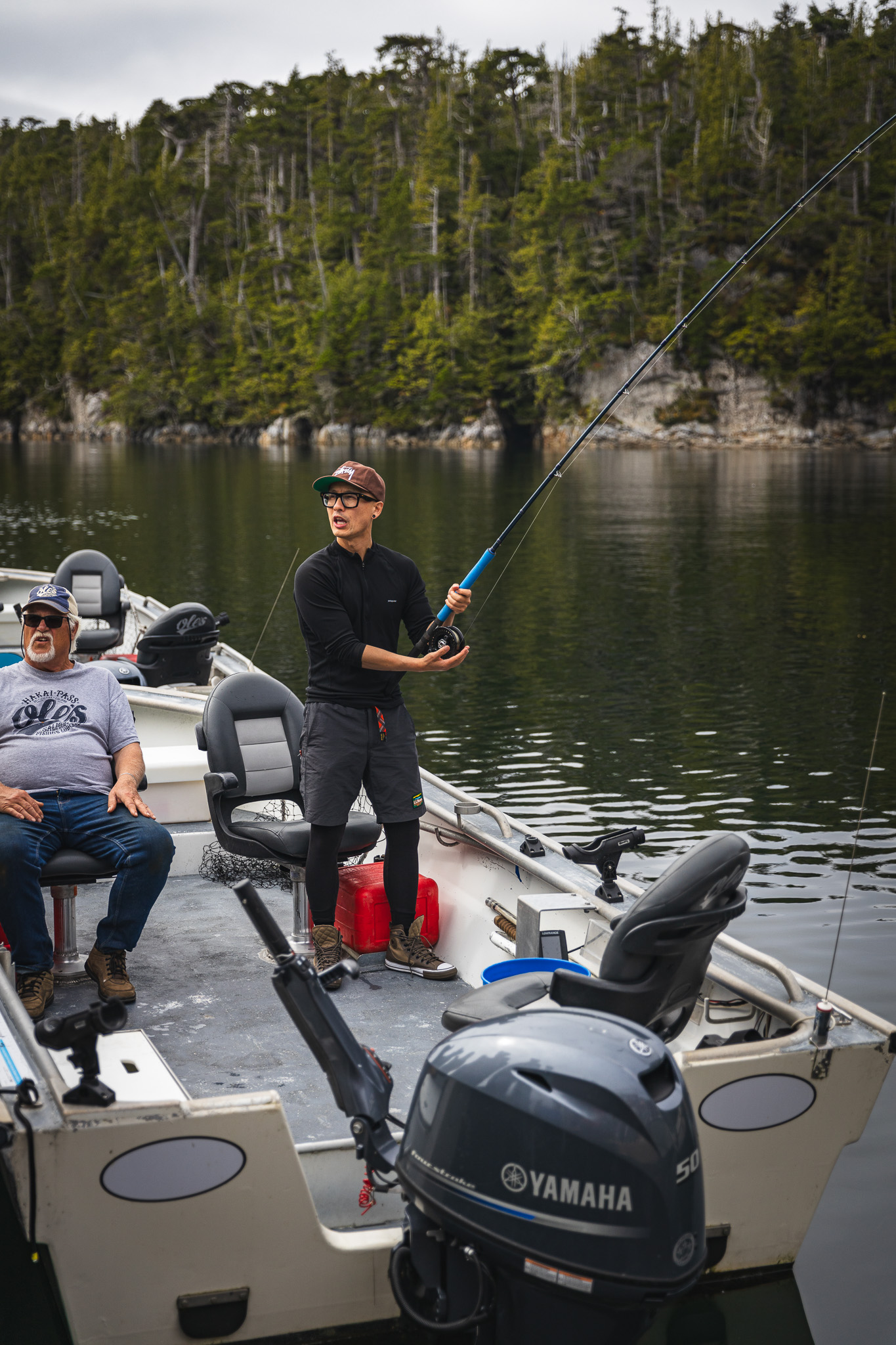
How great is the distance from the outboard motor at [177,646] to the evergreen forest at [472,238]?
153ft

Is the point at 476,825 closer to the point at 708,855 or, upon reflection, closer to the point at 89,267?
the point at 708,855

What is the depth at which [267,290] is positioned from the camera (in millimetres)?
76875

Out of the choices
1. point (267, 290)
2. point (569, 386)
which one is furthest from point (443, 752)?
point (267, 290)

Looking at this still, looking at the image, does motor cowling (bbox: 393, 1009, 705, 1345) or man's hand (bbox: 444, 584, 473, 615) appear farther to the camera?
man's hand (bbox: 444, 584, 473, 615)

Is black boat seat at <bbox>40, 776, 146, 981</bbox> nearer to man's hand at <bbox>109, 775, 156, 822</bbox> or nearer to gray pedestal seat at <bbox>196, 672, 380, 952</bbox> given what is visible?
man's hand at <bbox>109, 775, 156, 822</bbox>

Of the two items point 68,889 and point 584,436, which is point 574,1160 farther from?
point 584,436

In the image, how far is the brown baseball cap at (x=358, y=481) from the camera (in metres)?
3.99

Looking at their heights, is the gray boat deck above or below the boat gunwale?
below

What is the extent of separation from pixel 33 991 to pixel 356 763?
119 centimetres

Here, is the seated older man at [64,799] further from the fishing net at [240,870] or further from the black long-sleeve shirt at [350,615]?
the fishing net at [240,870]

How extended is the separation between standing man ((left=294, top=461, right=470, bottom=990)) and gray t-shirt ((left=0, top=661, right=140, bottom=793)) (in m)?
0.69

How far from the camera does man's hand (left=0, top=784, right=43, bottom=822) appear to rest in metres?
3.88

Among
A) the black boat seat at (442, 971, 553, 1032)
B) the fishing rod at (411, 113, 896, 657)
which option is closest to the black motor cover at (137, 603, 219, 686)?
the fishing rod at (411, 113, 896, 657)

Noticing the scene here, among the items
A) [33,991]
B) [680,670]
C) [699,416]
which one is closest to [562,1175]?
[33,991]
